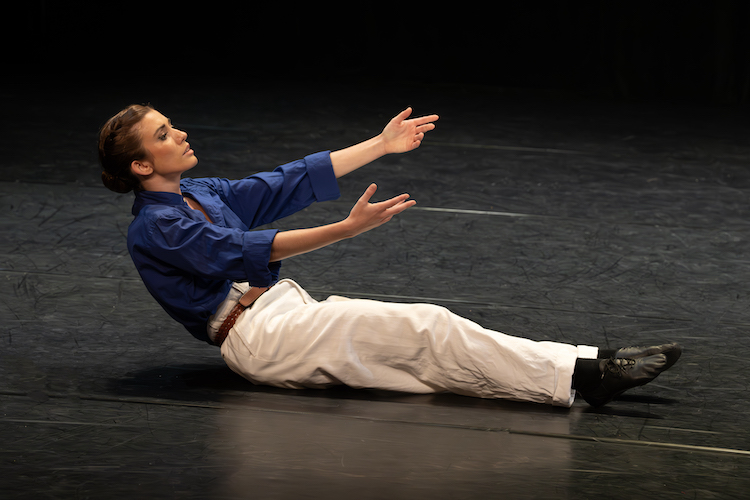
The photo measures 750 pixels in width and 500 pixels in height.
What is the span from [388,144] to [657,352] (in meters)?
0.79

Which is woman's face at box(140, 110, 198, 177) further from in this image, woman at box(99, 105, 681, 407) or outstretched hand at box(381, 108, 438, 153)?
outstretched hand at box(381, 108, 438, 153)

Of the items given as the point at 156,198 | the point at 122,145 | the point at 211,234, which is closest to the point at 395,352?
the point at 211,234

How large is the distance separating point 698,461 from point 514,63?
14.2 ft

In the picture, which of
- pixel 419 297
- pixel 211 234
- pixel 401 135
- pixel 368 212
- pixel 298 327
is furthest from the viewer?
pixel 419 297

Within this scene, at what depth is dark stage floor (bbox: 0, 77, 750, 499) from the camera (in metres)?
1.82

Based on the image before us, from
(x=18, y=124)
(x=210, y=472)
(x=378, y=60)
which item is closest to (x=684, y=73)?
(x=378, y=60)

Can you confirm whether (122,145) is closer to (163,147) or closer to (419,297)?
(163,147)

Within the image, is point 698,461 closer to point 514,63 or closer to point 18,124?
point 18,124

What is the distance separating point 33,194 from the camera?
3.69 meters

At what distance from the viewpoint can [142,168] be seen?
212cm

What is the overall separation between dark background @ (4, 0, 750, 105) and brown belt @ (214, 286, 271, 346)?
3.67 metres

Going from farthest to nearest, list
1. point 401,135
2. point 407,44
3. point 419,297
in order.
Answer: point 407,44 < point 419,297 < point 401,135

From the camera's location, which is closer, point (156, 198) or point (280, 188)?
point (156, 198)

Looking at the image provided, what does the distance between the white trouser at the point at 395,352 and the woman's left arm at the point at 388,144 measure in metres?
0.39
